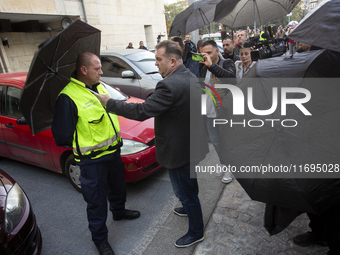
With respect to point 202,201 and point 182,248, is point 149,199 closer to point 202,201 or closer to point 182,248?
point 202,201

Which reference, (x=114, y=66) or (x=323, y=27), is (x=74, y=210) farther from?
(x=114, y=66)

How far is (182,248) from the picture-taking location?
8.25 ft

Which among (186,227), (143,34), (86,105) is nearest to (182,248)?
(186,227)

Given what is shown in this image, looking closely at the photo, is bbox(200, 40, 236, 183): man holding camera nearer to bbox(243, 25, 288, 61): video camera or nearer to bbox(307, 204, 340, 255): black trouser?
bbox(243, 25, 288, 61): video camera

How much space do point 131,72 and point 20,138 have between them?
3031 millimetres

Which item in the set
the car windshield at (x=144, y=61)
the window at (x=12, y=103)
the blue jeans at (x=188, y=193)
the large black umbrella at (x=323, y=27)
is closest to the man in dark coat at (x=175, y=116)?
the blue jeans at (x=188, y=193)

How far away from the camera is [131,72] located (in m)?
6.20

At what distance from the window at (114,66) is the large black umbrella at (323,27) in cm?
552

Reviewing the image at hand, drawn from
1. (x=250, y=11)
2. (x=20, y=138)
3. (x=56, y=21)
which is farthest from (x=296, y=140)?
(x=56, y=21)

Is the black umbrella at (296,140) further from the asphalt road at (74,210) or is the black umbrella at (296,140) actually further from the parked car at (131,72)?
the parked car at (131,72)

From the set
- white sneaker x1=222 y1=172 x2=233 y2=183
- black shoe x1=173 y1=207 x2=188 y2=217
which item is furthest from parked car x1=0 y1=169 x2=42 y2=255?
white sneaker x1=222 y1=172 x2=233 y2=183

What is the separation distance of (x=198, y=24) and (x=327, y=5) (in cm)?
365

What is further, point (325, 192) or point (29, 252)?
point (29, 252)

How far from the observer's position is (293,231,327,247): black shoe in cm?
233
